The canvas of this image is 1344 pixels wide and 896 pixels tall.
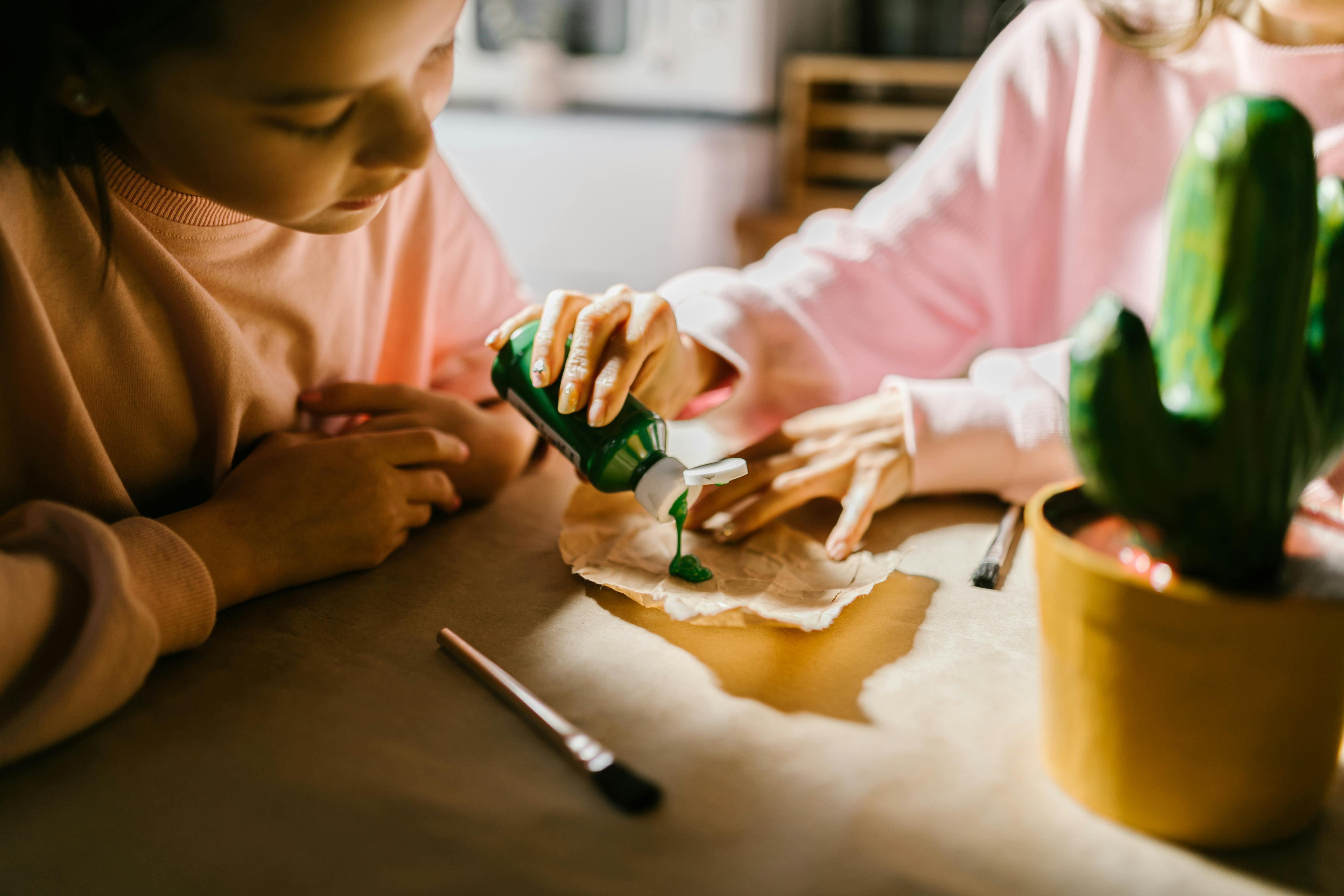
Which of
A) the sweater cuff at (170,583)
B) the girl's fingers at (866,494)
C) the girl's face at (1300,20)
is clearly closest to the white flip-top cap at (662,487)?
the girl's fingers at (866,494)

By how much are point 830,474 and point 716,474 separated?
166mm

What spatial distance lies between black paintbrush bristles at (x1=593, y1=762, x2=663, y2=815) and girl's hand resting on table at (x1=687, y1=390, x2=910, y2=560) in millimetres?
244

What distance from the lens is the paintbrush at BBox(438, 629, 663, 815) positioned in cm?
35

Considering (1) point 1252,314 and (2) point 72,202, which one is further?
(2) point 72,202

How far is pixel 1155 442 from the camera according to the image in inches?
11.7

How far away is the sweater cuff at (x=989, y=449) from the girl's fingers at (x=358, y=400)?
35 cm

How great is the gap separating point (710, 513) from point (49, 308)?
0.39 metres

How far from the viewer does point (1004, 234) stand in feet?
2.89

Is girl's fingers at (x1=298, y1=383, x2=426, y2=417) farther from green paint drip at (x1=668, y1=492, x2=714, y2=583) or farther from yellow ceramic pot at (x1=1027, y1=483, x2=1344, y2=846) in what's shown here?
yellow ceramic pot at (x1=1027, y1=483, x2=1344, y2=846)

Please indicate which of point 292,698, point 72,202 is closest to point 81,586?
point 292,698

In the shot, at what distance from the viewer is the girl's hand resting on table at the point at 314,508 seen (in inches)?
19.5

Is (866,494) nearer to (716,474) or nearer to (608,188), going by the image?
(716,474)

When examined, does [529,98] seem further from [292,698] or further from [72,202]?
[292,698]

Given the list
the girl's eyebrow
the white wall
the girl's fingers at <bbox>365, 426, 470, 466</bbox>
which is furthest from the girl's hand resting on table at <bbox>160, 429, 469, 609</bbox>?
the white wall
